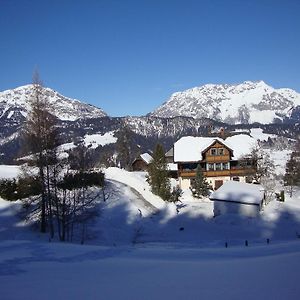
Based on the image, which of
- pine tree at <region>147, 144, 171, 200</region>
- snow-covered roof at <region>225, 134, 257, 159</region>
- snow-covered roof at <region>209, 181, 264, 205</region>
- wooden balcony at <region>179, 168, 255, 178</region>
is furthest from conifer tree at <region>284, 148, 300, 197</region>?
pine tree at <region>147, 144, 171, 200</region>

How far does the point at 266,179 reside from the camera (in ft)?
194

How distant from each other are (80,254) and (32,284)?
262 inches

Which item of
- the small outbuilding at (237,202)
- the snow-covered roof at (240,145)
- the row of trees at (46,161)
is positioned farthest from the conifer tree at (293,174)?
the row of trees at (46,161)

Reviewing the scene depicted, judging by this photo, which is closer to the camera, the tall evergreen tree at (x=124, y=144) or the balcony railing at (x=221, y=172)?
the balcony railing at (x=221, y=172)

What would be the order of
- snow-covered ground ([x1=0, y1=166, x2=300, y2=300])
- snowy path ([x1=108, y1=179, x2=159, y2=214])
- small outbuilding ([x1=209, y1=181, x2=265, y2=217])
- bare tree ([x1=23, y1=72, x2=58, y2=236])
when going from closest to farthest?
1. snow-covered ground ([x1=0, y1=166, x2=300, y2=300])
2. bare tree ([x1=23, y1=72, x2=58, y2=236])
3. snowy path ([x1=108, y1=179, x2=159, y2=214])
4. small outbuilding ([x1=209, y1=181, x2=265, y2=217])

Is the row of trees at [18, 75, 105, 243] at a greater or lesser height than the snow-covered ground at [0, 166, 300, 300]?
greater

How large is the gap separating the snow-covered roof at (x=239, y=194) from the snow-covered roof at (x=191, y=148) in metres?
15.7

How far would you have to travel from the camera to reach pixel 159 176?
172 feet

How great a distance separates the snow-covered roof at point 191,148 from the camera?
219 ft

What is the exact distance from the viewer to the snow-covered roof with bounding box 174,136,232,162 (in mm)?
66688

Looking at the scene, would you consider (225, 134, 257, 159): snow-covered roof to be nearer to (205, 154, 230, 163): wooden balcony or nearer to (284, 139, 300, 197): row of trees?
(205, 154, 230, 163): wooden balcony

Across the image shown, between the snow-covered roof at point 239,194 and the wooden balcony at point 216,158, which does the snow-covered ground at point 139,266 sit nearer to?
the snow-covered roof at point 239,194

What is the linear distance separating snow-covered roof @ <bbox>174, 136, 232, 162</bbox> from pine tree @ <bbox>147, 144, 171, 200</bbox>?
13.5 metres

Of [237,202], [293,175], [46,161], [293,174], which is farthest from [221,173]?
[46,161]
